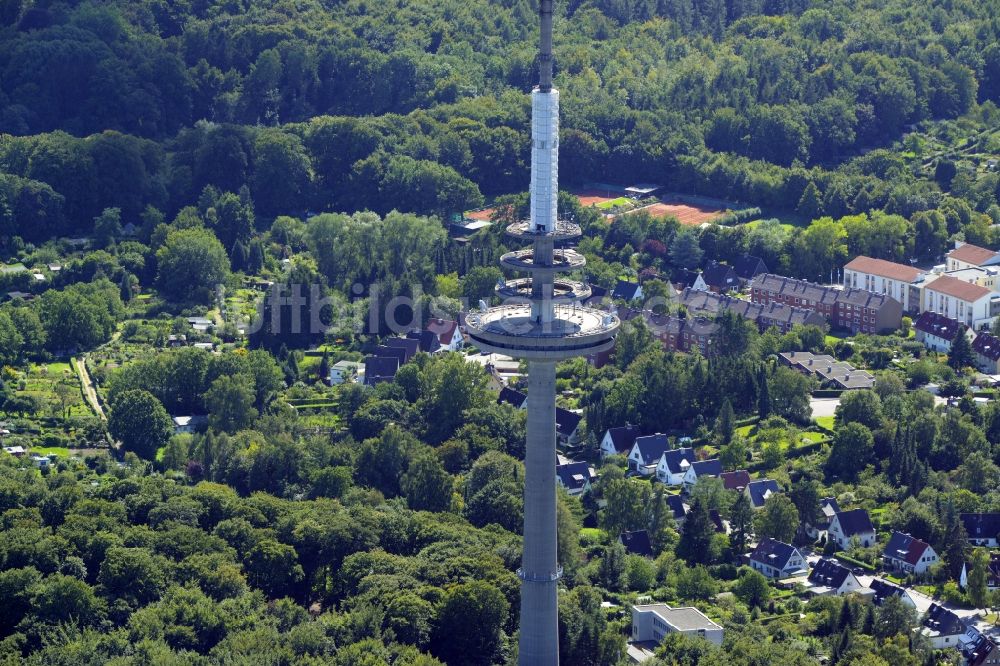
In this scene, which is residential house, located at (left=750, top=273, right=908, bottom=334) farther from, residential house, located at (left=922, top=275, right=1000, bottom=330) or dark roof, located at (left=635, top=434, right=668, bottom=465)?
dark roof, located at (left=635, top=434, right=668, bottom=465)

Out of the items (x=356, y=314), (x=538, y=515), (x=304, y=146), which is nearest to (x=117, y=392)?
(x=356, y=314)

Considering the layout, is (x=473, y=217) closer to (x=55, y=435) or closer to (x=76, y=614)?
(x=55, y=435)

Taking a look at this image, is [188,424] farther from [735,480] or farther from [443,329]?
[735,480]

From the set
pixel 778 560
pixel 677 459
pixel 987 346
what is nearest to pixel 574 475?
pixel 677 459

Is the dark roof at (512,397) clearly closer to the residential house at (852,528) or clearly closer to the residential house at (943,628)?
the residential house at (852,528)

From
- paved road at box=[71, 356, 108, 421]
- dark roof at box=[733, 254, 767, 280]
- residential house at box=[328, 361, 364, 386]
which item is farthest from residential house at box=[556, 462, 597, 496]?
dark roof at box=[733, 254, 767, 280]
